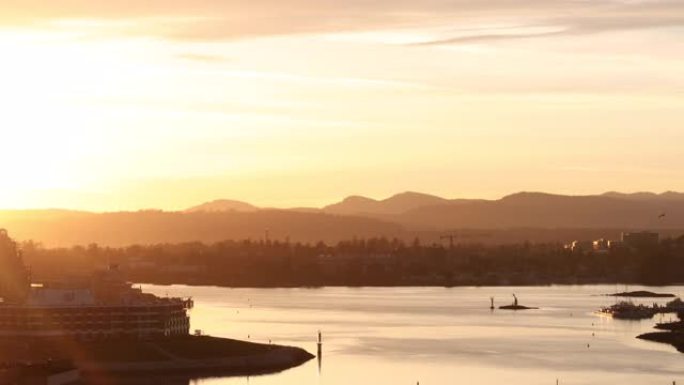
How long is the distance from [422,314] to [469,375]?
56.8 meters

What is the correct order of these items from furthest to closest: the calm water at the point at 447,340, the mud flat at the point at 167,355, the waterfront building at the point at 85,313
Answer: the waterfront building at the point at 85,313 → the mud flat at the point at 167,355 → the calm water at the point at 447,340

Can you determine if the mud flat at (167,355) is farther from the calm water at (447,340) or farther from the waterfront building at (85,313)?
the calm water at (447,340)

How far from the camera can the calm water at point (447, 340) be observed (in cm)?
7900

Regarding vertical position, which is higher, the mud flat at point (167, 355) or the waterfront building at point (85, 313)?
the waterfront building at point (85, 313)

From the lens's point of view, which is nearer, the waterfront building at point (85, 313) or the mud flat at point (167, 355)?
the mud flat at point (167, 355)

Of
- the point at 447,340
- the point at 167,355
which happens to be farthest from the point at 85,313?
the point at 447,340

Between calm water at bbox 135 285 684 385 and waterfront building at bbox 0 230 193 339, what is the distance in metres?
8.74

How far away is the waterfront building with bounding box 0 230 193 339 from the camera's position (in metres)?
90.8

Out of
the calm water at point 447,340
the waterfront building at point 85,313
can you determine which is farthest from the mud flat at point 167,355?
the calm water at point 447,340

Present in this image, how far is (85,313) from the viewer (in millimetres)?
91562

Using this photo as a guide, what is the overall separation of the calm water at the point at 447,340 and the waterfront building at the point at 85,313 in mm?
8745

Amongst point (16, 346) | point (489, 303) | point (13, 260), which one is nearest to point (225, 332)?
point (13, 260)

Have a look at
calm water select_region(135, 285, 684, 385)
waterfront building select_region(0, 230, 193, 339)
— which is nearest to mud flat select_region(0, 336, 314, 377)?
waterfront building select_region(0, 230, 193, 339)

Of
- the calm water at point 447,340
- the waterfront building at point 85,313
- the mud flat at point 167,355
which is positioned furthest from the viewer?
the waterfront building at point 85,313
